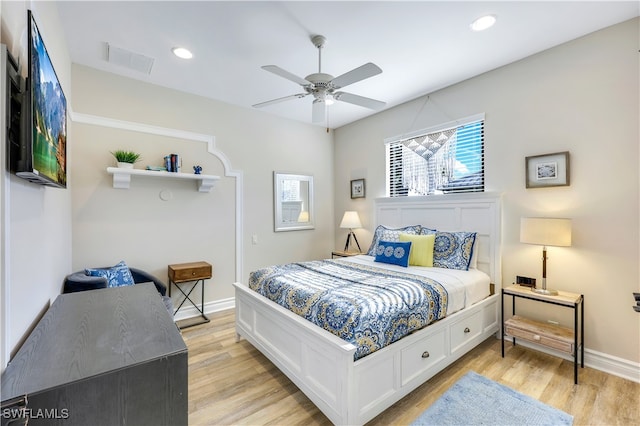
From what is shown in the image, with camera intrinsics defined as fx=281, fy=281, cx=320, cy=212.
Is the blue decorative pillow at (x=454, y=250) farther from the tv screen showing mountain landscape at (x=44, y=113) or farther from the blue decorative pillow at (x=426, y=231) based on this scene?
the tv screen showing mountain landscape at (x=44, y=113)

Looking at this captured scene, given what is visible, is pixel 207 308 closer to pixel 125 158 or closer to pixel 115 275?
pixel 115 275

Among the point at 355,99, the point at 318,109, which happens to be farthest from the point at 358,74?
the point at 318,109

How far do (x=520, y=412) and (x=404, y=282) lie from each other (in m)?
1.11

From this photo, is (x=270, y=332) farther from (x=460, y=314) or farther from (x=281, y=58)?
(x=281, y=58)

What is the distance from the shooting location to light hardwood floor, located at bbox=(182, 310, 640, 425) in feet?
6.19

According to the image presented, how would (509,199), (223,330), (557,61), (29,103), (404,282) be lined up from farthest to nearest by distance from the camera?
(223,330) → (509,199) → (557,61) → (404,282) → (29,103)

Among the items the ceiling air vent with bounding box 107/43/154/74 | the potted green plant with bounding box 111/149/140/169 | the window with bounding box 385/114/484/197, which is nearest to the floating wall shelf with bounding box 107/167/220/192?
the potted green plant with bounding box 111/149/140/169

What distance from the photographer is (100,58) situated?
111 inches

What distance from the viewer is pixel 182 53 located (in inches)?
108

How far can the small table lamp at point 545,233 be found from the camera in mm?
2365

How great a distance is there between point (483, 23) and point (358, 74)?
1.18 m

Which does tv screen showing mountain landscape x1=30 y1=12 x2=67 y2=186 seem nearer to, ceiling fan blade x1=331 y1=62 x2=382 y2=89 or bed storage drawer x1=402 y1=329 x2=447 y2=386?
ceiling fan blade x1=331 y1=62 x2=382 y2=89

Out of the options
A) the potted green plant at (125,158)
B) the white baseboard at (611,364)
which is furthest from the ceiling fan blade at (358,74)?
the white baseboard at (611,364)

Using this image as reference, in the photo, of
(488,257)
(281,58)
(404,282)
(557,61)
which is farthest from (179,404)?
(557,61)
